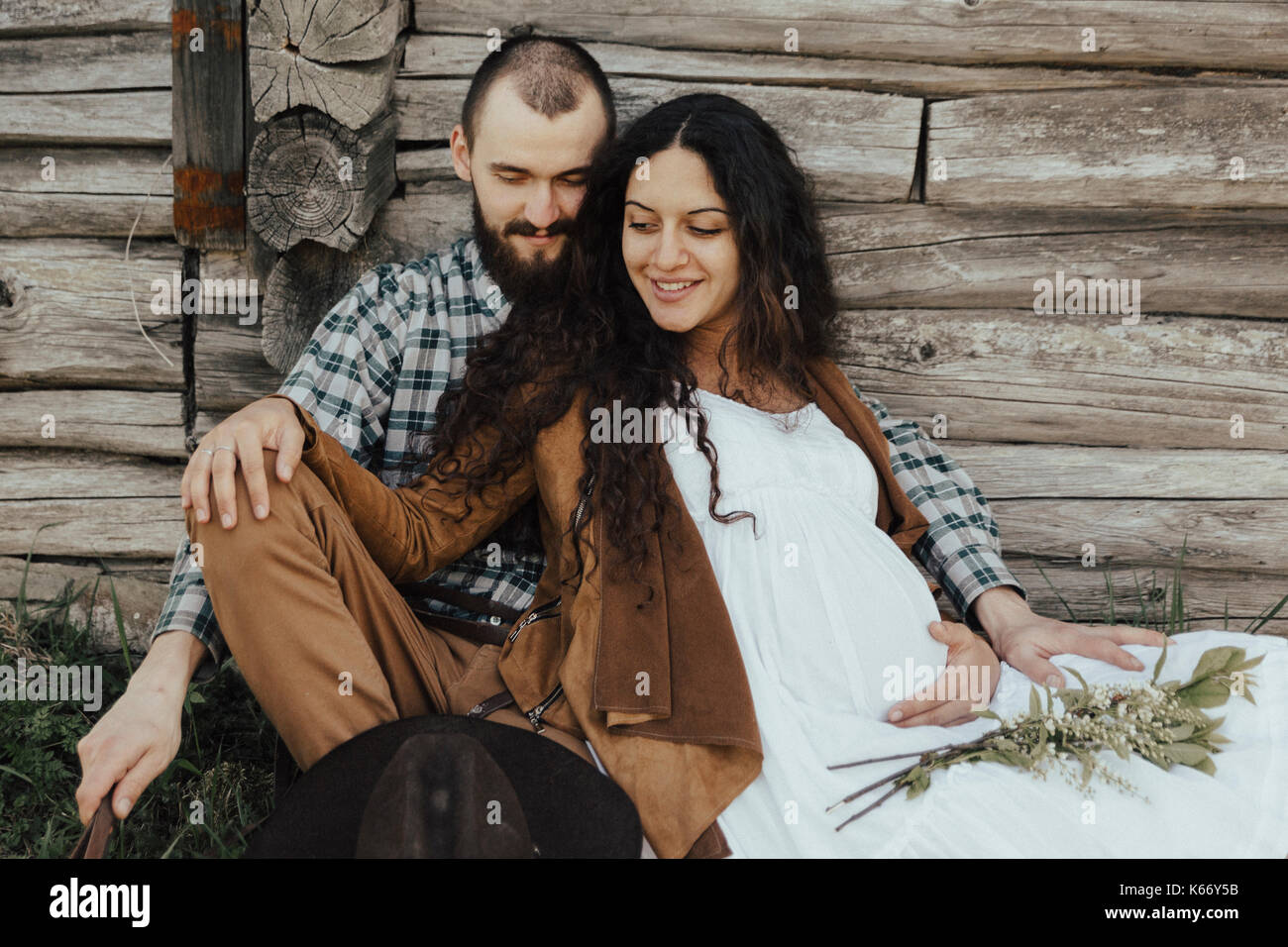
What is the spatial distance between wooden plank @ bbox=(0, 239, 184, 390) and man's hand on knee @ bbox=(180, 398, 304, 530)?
148cm

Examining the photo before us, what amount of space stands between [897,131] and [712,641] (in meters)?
1.78

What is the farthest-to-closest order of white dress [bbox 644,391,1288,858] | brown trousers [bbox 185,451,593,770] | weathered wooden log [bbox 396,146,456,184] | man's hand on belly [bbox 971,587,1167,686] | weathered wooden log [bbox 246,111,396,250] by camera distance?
weathered wooden log [bbox 396,146,456,184] < weathered wooden log [bbox 246,111,396,250] < man's hand on belly [bbox 971,587,1167,686] < brown trousers [bbox 185,451,593,770] < white dress [bbox 644,391,1288,858]

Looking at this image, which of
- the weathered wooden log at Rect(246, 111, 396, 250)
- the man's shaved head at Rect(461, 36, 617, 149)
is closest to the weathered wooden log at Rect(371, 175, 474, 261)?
the weathered wooden log at Rect(246, 111, 396, 250)

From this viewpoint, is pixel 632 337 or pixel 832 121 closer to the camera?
pixel 632 337

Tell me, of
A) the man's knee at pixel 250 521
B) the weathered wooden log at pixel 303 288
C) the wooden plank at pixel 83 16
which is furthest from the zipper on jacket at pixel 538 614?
the wooden plank at pixel 83 16

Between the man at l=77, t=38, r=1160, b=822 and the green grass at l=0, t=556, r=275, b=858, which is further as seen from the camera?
the green grass at l=0, t=556, r=275, b=858

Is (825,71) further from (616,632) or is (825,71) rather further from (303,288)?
(616,632)

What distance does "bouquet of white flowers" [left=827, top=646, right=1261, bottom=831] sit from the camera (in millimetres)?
2029

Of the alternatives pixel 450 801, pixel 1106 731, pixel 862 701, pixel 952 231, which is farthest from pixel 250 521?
pixel 952 231

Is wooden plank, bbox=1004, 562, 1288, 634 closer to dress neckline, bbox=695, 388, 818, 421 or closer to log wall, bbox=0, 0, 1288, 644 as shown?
log wall, bbox=0, 0, 1288, 644

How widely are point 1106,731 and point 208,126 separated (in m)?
2.98

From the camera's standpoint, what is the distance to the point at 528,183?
282cm

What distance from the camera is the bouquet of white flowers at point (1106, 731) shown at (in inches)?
79.9

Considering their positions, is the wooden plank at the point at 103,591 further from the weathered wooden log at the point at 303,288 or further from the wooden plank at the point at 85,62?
the wooden plank at the point at 85,62
